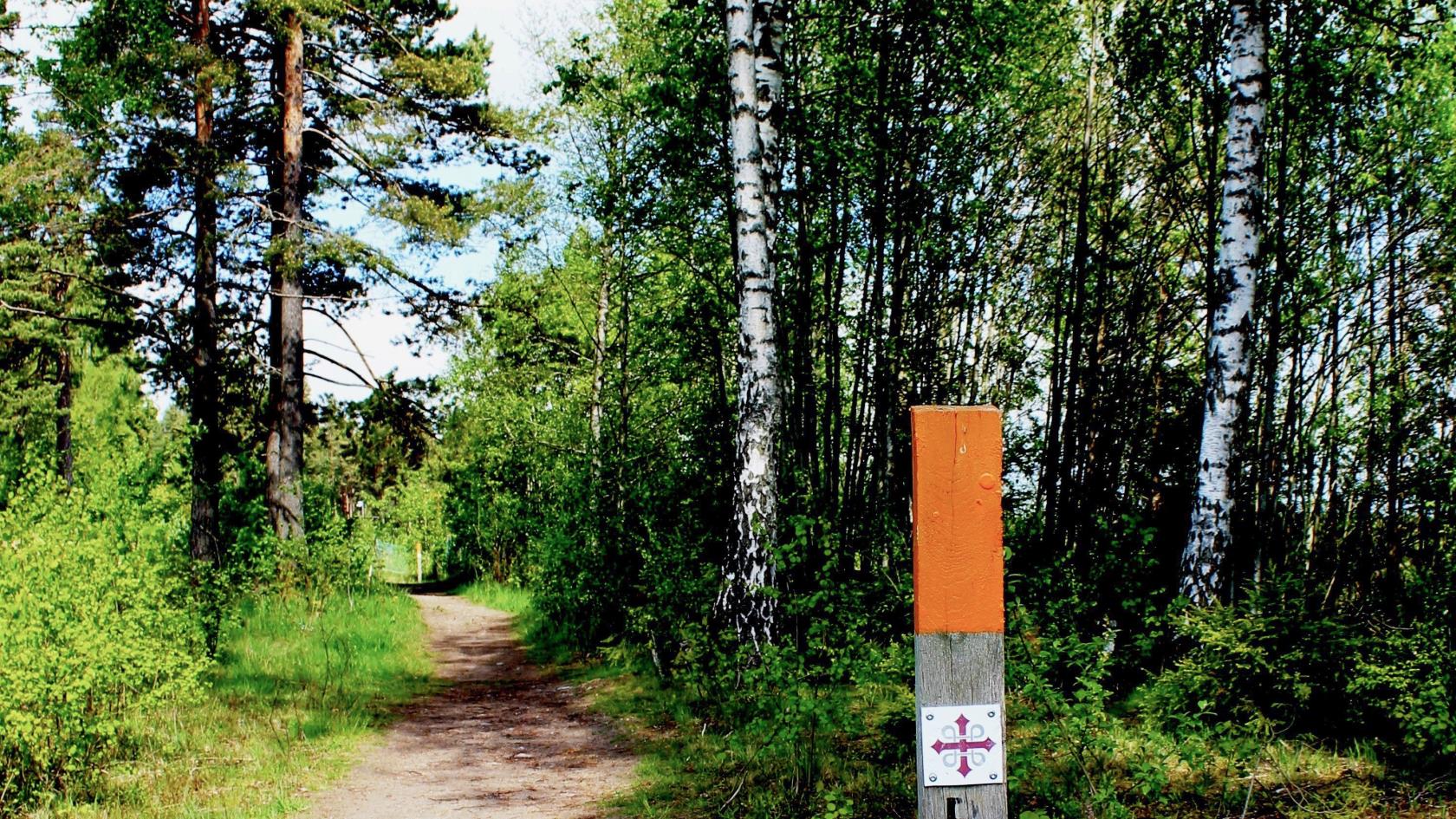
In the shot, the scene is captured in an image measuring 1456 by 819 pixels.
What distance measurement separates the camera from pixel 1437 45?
1065 centimetres

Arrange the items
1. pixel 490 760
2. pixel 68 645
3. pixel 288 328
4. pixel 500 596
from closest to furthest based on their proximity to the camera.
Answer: pixel 68 645, pixel 490 760, pixel 288 328, pixel 500 596

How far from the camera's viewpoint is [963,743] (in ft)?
8.25

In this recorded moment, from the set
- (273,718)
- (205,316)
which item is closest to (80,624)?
(273,718)

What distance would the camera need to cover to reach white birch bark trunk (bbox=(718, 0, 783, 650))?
743cm

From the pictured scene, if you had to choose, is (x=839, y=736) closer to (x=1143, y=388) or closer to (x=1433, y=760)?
(x=1433, y=760)

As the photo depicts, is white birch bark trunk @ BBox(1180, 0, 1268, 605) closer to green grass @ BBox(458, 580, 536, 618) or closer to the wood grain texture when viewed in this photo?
the wood grain texture

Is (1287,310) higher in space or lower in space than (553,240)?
lower

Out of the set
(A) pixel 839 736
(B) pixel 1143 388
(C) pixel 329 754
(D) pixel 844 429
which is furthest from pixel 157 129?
(B) pixel 1143 388

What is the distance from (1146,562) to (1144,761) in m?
1.34

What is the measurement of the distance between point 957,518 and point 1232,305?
202 inches

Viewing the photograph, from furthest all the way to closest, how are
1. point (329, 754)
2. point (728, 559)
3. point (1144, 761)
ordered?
point (728, 559)
point (329, 754)
point (1144, 761)

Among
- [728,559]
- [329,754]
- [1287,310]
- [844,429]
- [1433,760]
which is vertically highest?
[1287,310]

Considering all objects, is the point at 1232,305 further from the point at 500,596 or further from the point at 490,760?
the point at 500,596

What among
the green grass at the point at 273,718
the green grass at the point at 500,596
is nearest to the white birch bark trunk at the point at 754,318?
the green grass at the point at 273,718
